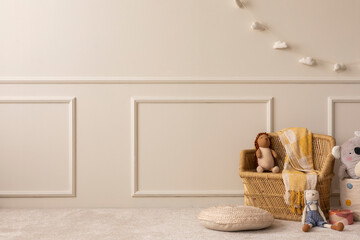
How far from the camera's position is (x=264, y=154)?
263 centimetres

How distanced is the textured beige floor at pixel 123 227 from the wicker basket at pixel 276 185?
0.30 ft

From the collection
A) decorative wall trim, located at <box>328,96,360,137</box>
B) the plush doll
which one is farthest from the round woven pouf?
decorative wall trim, located at <box>328,96,360,137</box>

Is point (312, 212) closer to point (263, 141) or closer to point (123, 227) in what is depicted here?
point (263, 141)

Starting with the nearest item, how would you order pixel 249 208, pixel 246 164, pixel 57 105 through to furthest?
pixel 249 208
pixel 246 164
pixel 57 105

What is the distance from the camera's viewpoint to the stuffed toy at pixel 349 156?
2.46m

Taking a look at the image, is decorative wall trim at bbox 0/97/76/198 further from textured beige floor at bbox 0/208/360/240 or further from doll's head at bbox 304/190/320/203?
doll's head at bbox 304/190/320/203

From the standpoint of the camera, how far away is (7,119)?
278 centimetres

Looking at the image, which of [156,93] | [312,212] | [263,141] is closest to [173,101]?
[156,93]

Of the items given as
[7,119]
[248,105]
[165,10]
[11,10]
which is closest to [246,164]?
[248,105]

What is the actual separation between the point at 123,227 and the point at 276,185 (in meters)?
0.87

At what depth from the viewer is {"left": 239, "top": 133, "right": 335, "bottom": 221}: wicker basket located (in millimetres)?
2422

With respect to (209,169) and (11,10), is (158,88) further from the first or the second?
(11,10)

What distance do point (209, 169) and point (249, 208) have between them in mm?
598

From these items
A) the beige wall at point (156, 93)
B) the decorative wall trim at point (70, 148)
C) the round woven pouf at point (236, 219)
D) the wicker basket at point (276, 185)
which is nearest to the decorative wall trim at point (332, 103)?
the beige wall at point (156, 93)
